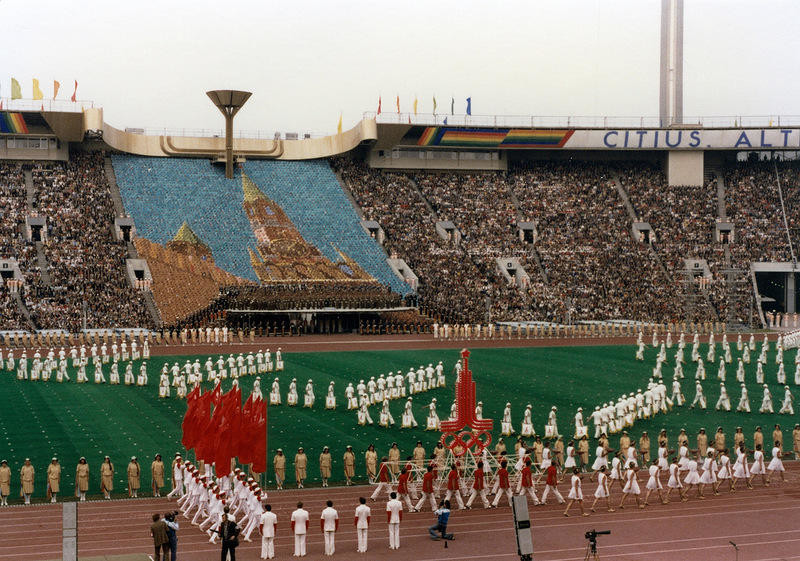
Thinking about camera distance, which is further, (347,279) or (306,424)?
(347,279)

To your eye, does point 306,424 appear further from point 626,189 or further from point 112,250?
point 626,189

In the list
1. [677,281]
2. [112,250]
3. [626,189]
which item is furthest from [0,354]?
[626,189]

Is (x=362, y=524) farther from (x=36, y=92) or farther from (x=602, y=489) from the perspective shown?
(x=36, y=92)

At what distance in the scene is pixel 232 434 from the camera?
2016 cm

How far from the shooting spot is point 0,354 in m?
42.1

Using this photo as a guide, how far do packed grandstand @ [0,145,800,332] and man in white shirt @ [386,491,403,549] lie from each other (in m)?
33.9

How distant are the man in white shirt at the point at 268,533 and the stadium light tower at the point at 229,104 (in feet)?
160

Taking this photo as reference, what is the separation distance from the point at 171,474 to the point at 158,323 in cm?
3085

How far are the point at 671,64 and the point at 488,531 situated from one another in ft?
182

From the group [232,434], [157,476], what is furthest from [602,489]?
[157,476]

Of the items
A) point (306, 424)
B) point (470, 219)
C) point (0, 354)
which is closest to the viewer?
point (306, 424)

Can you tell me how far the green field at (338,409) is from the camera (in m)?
25.3

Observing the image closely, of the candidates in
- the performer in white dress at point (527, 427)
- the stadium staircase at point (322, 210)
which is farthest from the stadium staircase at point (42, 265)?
the performer in white dress at point (527, 427)

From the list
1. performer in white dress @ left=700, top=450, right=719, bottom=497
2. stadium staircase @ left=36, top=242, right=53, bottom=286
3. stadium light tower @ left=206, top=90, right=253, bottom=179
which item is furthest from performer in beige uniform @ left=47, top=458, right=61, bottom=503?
stadium light tower @ left=206, top=90, right=253, bottom=179
